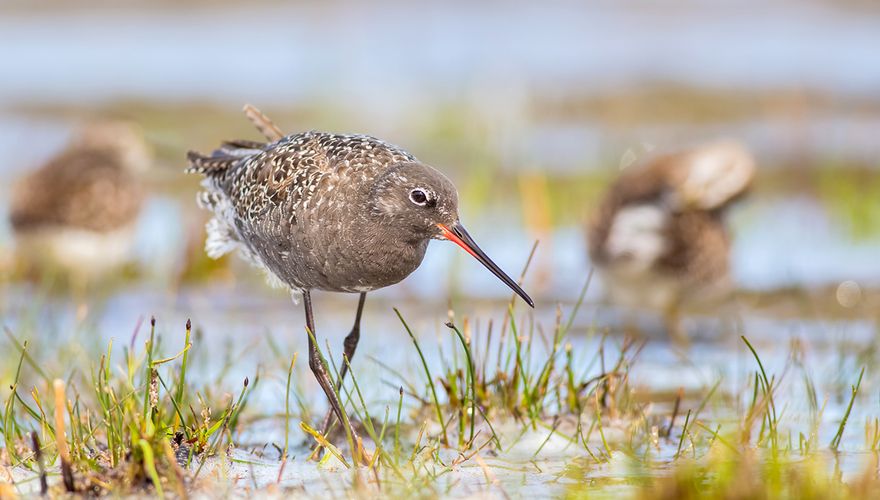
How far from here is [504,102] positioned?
13.2 metres

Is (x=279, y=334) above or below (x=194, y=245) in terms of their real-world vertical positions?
below

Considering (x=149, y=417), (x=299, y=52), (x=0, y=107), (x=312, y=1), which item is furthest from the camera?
(x=312, y=1)

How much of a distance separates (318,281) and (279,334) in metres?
2.72

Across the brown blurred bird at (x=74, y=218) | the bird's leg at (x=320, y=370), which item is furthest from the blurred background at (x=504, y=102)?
the bird's leg at (x=320, y=370)

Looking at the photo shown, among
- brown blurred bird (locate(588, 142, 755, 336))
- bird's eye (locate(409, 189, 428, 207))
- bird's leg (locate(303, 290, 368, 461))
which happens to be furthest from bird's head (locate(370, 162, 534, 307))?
brown blurred bird (locate(588, 142, 755, 336))

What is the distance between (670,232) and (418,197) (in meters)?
4.24

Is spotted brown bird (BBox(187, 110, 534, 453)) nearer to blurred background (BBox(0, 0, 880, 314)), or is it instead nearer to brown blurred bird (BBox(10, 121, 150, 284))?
blurred background (BBox(0, 0, 880, 314))

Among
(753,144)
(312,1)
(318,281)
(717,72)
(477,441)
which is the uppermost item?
(312,1)

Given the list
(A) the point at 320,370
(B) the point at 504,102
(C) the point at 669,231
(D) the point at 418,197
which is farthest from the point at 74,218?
(D) the point at 418,197

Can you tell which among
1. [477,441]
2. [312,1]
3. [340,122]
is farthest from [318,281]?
[312,1]

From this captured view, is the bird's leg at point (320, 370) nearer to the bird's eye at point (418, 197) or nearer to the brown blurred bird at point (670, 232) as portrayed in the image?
the bird's eye at point (418, 197)

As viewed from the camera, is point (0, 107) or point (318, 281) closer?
point (318, 281)

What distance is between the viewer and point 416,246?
537 centimetres

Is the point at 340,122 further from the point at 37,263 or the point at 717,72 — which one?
the point at 717,72
